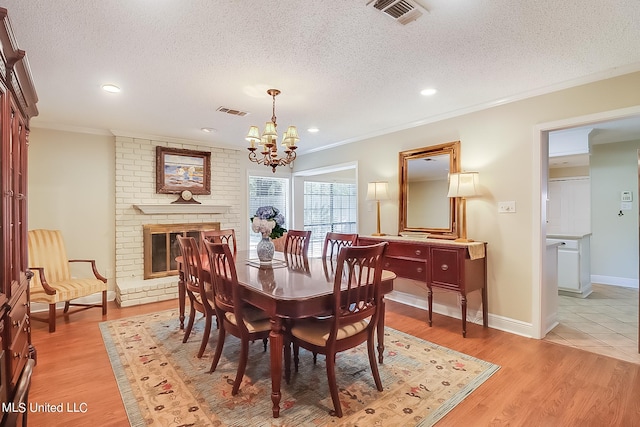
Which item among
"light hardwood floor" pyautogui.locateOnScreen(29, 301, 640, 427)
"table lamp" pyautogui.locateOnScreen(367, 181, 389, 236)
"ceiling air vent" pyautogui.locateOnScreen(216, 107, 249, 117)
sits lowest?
"light hardwood floor" pyautogui.locateOnScreen(29, 301, 640, 427)

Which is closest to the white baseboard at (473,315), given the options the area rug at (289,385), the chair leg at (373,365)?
the area rug at (289,385)

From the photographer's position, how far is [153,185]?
4.84 meters

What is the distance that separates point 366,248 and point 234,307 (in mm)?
984

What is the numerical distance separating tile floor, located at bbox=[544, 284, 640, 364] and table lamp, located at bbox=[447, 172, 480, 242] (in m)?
1.28

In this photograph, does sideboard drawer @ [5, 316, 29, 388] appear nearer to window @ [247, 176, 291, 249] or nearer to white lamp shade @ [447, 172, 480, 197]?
white lamp shade @ [447, 172, 480, 197]

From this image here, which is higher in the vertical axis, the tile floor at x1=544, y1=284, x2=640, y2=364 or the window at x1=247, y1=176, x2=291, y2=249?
the window at x1=247, y1=176, x2=291, y2=249

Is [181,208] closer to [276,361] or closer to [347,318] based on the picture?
[276,361]

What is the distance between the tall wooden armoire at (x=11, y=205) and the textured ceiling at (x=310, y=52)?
30 cm

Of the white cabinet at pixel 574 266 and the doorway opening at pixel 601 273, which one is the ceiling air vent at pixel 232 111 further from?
the white cabinet at pixel 574 266

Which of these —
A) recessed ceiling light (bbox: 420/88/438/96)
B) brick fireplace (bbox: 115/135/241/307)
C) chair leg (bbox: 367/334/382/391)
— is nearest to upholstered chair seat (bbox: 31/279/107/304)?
brick fireplace (bbox: 115/135/241/307)

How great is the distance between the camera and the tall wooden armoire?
5.33 feet

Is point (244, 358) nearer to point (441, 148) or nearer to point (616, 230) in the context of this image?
point (441, 148)

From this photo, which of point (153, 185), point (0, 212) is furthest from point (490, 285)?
point (153, 185)

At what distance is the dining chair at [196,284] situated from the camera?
8.39ft
